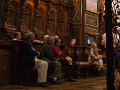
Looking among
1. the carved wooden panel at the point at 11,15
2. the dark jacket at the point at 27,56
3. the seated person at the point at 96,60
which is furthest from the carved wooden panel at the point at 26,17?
the seated person at the point at 96,60

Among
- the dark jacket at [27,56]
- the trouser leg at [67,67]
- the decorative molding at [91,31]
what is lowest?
the trouser leg at [67,67]

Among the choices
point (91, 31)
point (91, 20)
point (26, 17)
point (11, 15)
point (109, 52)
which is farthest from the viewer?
point (91, 20)

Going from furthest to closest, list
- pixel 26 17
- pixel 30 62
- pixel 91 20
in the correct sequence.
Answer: pixel 91 20, pixel 26 17, pixel 30 62

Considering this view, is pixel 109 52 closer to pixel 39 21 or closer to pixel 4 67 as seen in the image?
pixel 4 67

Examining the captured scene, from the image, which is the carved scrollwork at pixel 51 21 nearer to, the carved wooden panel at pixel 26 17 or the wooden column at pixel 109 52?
the carved wooden panel at pixel 26 17

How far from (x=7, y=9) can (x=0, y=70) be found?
115 inches

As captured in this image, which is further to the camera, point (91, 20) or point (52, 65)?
point (91, 20)

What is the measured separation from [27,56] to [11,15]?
287 centimetres

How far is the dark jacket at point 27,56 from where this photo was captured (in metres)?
3.18

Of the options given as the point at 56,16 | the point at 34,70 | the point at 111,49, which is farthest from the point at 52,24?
the point at 111,49

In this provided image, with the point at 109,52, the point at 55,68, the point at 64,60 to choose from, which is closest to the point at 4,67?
the point at 55,68

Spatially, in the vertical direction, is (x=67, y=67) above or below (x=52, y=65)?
below

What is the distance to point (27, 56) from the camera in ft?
10.6

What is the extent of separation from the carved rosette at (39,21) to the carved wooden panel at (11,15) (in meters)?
1.02
